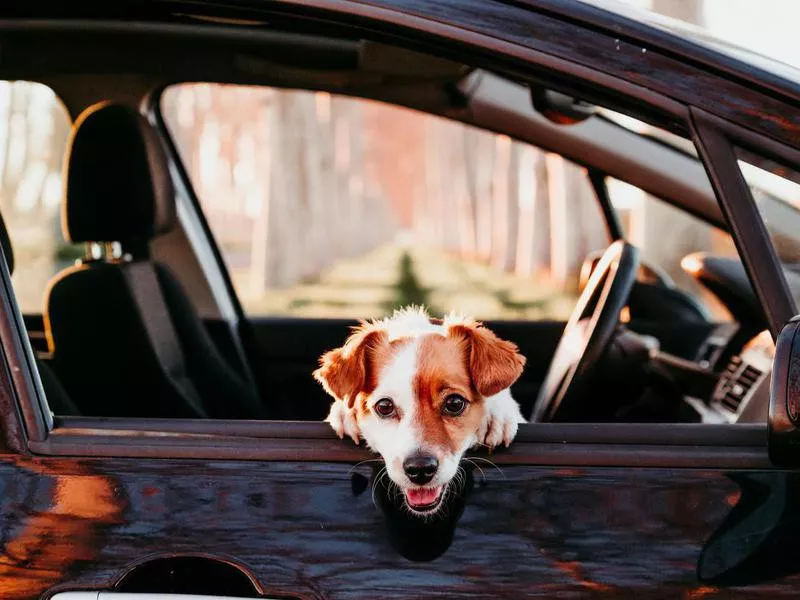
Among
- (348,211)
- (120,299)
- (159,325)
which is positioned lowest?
(348,211)

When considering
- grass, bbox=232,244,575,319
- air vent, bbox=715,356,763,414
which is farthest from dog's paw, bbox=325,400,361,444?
grass, bbox=232,244,575,319

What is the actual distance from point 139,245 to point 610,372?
6.09ft

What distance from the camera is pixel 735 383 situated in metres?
3.27

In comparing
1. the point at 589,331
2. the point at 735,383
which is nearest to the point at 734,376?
the point at 735,383

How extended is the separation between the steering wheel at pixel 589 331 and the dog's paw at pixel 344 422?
696 mm

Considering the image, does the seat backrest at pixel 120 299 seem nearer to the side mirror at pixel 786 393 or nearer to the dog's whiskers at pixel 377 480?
the dog's whiskers at pixel 377 480

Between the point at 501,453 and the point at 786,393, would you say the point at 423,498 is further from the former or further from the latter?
the point at 786,393

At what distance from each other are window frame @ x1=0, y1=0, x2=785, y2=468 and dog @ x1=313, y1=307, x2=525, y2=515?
4.1 inches

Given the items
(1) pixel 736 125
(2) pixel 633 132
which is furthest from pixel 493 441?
(2) pixel 633 132

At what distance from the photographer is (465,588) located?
176cm

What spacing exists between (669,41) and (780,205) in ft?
1.38

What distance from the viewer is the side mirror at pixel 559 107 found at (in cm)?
300

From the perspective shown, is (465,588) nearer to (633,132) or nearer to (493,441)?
(493,441)

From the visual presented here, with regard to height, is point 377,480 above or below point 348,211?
above
